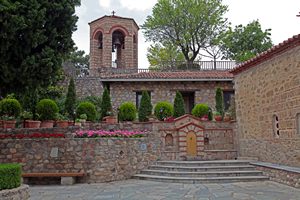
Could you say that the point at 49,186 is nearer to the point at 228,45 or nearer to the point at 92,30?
the point at 92,30

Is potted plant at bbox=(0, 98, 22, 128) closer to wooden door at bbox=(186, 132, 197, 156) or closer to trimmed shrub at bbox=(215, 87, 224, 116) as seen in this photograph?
wooden door at bbox=(186, 132, 197, 156)

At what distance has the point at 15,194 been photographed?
21.5ft

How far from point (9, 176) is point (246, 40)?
88.7 ft

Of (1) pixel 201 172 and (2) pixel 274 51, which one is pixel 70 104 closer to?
(1) pixel 201 172

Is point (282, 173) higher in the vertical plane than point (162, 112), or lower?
lower

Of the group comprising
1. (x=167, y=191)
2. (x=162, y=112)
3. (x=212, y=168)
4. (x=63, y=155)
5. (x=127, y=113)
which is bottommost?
(x=167, y=191)

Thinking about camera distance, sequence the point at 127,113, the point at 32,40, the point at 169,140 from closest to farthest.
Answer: the point at 32,40, the point at 169,140, the point at 127,113

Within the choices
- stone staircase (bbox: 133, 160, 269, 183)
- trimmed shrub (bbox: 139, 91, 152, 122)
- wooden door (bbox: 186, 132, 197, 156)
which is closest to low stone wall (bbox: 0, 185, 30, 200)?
stone staircase (bbox: 133, 160, 269, 183)

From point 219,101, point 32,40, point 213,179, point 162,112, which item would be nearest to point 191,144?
point 162,112

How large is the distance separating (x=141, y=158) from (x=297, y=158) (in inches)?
205

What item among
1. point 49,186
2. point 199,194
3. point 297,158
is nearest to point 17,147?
point 49,186

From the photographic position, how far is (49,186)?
10250mm

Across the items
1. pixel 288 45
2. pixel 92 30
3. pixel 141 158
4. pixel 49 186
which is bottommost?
pixel 49 186

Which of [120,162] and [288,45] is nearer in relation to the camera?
[288,45]
